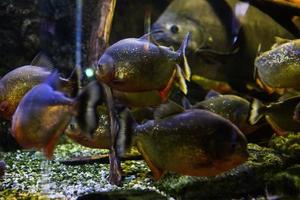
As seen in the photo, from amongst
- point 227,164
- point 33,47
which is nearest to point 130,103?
point 227,164

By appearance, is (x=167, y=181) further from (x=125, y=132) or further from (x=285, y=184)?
(x=125, y=132)

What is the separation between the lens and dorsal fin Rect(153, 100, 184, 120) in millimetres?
2123

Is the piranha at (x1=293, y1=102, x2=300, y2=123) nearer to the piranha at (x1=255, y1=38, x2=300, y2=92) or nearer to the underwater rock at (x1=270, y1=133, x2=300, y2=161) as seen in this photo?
the piranha at (x1=255, y1=38, x2=300, y2=92)

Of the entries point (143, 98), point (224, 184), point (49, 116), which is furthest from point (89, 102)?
point (224, 184)

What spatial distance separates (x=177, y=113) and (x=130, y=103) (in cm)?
62

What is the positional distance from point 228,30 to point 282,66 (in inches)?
90.9

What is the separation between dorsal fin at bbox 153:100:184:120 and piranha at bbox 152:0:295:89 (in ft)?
8.93

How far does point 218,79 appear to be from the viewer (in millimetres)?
4961

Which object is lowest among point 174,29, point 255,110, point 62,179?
point 62,179

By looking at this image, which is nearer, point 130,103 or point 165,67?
point 165,67

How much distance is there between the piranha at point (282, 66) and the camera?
8.89 ft

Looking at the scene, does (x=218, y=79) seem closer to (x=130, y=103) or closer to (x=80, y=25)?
(x=80, y=25)

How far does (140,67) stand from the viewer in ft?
7.59

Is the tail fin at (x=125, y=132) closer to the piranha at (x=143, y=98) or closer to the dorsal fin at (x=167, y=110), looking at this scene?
the dorsal fin at (x=167, y=110)
